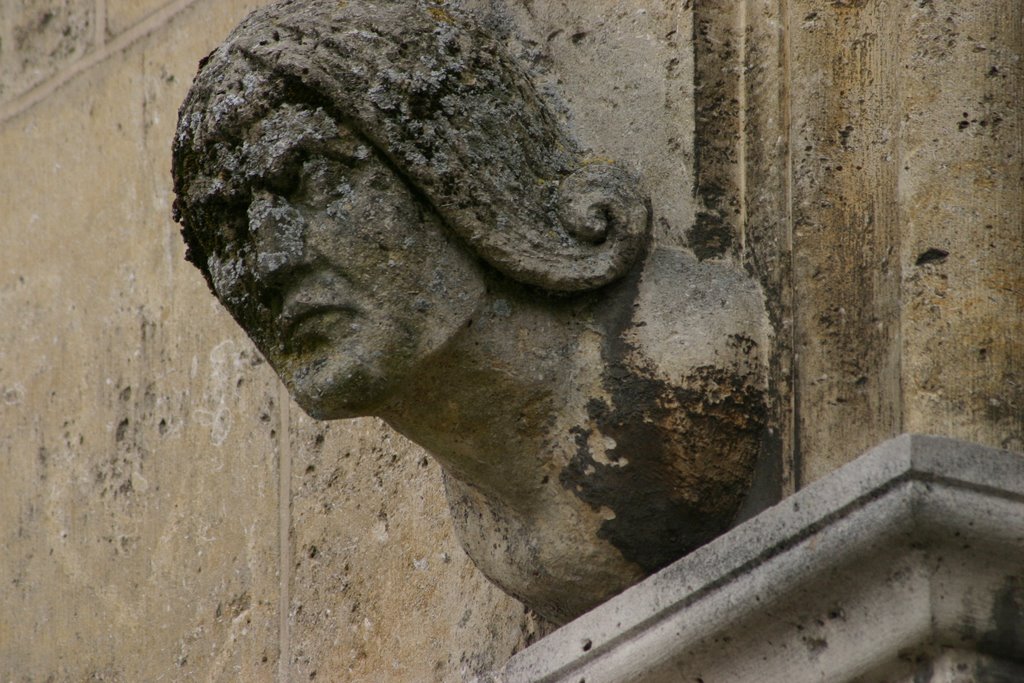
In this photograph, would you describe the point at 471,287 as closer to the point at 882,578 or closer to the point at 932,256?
the point at 932,256

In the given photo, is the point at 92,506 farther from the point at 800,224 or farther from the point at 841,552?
the point at 841,552

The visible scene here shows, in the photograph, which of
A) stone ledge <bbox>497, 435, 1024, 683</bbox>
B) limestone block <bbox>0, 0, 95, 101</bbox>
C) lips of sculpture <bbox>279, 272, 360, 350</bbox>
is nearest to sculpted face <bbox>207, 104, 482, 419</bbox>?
lips of sculpture <bbox>279, 272, 360, 350</bbox>

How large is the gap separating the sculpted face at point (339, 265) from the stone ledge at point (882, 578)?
0.40 meters

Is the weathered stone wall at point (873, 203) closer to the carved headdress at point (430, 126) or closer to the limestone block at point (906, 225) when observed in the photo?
the limestone block at point (906, 225)

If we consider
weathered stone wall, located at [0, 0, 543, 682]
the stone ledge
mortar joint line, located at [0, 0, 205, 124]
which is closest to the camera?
the stone ledge

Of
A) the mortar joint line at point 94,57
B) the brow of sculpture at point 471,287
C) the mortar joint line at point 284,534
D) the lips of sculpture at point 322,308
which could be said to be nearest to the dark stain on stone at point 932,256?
the brow of sculpture at point 471,287

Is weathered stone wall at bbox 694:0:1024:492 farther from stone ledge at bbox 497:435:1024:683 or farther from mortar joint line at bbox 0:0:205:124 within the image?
mortar joint line at bbox 0:0:205:124

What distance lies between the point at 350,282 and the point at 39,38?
149cm

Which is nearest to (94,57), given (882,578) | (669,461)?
(669,461)

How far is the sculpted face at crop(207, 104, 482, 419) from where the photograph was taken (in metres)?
1.88

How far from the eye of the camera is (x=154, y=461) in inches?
110

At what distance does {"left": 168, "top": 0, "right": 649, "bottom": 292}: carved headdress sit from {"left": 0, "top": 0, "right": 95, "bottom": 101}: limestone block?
1.18 m

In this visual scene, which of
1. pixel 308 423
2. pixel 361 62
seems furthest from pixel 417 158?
pixel 308 423

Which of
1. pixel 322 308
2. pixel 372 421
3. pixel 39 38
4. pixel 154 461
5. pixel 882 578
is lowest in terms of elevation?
pixel 154 461
